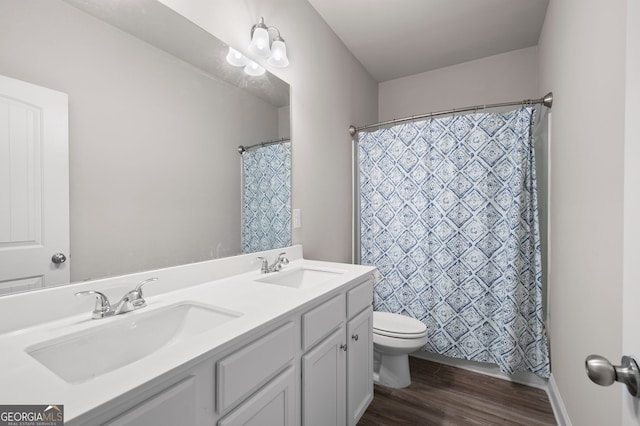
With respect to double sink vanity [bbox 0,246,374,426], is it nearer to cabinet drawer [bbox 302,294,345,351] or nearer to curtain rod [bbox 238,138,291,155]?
cabinet drawer [bbox 302,294,345,351]

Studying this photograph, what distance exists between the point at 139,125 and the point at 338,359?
50.6 inches

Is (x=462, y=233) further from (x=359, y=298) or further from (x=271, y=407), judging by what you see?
(x=271, y=407)

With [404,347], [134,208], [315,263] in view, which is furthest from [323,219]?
[134,208]

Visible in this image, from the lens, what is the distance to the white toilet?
6.40 feet

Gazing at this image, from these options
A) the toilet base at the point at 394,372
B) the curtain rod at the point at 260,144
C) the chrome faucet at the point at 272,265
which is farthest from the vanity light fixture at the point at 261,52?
the toilet base at the point at 394,372

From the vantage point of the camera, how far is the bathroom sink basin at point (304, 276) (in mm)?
1626

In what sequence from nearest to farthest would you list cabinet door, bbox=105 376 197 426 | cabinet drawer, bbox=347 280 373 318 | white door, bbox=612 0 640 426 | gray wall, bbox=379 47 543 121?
1. white door, bbox=612 0 640 426
2. cabinet door, bbox=105 376 197 426
3. cabinet drawer, bbox=347 280 373 318
4. gray wall, bbox=379 47 543 121

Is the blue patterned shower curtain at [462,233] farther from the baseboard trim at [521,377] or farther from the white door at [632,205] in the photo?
the white door at [632,205]

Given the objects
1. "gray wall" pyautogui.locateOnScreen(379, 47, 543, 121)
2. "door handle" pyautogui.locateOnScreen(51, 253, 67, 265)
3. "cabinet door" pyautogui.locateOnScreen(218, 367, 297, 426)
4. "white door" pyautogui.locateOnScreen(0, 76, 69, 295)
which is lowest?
"cabinet door" pyautogui.locateOnScreen(218, 367, 297, 426)

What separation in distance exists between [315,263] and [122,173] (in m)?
1.13

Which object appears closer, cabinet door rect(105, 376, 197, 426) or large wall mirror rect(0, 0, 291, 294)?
cabinet door rect(105, 376, 197, 426)

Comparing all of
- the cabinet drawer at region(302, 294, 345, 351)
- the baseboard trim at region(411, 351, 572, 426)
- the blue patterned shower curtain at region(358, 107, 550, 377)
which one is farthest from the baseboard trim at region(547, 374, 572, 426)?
the cabinet drawer at region(302, 294, 345, 351)

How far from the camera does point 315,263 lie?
187cm

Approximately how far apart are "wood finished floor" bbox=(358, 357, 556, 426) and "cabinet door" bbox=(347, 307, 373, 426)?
6.3 inches
